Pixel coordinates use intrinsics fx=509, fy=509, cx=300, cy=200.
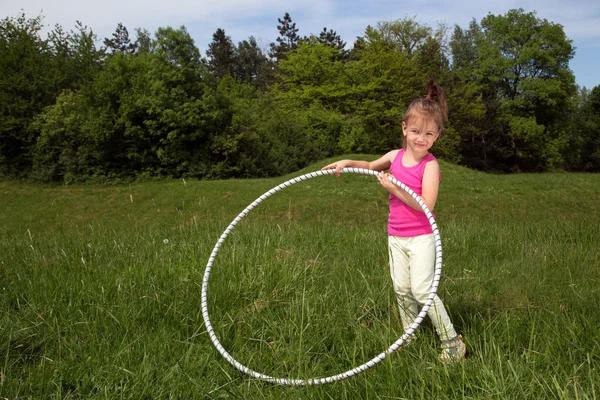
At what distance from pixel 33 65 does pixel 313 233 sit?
24.3m

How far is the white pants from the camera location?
2812 mm

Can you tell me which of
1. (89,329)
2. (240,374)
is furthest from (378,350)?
(89,329)

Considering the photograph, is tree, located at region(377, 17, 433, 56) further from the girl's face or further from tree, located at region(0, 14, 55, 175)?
the girl's face

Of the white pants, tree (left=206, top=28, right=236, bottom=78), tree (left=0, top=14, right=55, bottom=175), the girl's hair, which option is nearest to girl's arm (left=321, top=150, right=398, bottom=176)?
the girl's hair

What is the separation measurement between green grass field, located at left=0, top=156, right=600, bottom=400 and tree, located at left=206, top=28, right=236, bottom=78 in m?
47.6

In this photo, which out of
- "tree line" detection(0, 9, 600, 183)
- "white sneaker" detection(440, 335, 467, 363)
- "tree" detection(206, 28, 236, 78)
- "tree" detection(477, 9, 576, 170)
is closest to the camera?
"white sneaker" detection(440, 335, 467, 363)

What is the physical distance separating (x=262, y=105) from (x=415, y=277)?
1230 inches

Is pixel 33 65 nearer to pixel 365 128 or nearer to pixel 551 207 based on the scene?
pixel 365 128

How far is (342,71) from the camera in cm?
3089

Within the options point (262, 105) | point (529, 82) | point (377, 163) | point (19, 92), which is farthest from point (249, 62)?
point (377, 163)

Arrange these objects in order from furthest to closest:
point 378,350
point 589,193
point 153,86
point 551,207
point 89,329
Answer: point 153,86 < point 589,193 < point 551,207 < point 89,329 < point 378,350

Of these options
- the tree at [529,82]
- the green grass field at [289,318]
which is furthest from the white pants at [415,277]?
the tree at [529,82]

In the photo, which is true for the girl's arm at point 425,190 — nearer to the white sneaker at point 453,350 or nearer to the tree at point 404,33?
the white sneaker at point 453,350

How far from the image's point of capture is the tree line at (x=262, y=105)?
78.0 ft
